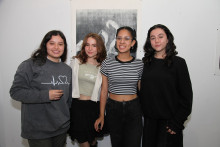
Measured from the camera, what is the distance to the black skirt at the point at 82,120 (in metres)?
1.61

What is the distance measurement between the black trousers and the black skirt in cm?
57

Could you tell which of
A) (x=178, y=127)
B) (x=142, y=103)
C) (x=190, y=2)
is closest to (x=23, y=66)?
(x=142, y=103)

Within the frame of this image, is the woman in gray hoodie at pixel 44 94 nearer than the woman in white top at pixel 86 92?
Yes

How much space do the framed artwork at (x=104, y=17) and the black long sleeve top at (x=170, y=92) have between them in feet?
2.14

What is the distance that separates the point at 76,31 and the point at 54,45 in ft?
2.04

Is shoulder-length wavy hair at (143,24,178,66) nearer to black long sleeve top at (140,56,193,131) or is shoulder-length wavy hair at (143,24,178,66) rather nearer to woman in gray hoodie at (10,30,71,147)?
A: black long sleeve top at (140,56,193,131)

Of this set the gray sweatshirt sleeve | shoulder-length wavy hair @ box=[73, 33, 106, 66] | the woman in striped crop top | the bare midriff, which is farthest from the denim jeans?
shoulder-length wavy hair @ box=[73, 33, 106, 66]

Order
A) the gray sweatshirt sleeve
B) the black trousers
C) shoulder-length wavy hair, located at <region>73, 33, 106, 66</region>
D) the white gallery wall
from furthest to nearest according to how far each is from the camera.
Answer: the white gallery wall < shoulder-length wavy hair, located at <region>73, 33, 106, 66</region> < the black trousers < the gray sweatshirt sleeve

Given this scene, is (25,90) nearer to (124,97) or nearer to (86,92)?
(86,92)

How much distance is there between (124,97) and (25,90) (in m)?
0.92

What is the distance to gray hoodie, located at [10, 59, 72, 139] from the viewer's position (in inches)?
52.1

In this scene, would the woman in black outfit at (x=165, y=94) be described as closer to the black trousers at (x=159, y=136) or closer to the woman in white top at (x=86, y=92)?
the black trousers at (x=159, y=136)

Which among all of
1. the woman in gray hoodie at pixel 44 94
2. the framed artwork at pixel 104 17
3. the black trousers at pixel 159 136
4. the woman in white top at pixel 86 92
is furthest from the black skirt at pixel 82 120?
the framed artwork at pixel 104 17

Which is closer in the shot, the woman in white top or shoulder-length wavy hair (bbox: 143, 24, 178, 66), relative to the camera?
shoulder-length wavy hair (bbox: 143, 24, 178, 66)
